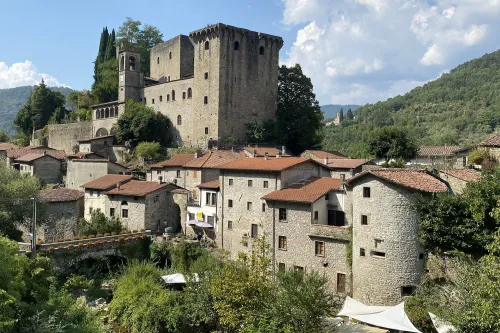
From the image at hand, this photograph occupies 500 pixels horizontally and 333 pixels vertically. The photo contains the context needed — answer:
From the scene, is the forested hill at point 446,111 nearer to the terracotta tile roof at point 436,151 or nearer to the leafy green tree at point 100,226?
the terracotta tile roof at point 436,151

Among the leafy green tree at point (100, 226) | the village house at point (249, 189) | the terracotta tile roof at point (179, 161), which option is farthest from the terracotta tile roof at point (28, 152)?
the village house at point (249, 189)

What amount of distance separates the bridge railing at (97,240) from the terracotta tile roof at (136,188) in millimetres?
3660

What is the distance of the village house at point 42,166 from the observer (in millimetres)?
55250

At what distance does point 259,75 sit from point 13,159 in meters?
33.7

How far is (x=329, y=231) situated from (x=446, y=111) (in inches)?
4797

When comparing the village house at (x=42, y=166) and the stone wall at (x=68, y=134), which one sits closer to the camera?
the village house at (x=42, y=166)

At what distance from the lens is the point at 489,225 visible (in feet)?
79.0

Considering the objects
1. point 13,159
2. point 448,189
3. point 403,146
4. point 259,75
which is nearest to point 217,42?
point 259,75

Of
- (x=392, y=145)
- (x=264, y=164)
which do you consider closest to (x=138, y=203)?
(x=264, y=164)

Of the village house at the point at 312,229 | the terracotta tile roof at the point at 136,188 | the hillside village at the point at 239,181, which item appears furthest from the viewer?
the terracotta tile roof at the point at 136,188

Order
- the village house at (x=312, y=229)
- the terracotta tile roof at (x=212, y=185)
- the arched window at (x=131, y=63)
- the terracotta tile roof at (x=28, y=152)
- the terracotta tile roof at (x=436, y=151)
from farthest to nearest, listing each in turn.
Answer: the arched window at (x=131, y=63)
the terracotta tile roof at (x=28, y=152)
the terracotta tile roof at (x=436, y=151)
the terracotta tile roof at (x=212, y=185)
the village house at (x=312, y=229)

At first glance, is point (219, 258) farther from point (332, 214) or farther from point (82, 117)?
point (82, 117)

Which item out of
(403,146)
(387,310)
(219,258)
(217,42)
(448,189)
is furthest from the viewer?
(217,42)

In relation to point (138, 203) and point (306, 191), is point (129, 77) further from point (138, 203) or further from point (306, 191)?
point (306, 191)
